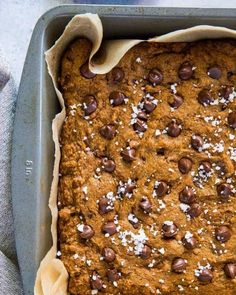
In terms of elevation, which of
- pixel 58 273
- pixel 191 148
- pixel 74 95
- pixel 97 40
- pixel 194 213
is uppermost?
pixel 97 40

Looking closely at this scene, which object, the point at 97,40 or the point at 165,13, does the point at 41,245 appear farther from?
the point at 165,13

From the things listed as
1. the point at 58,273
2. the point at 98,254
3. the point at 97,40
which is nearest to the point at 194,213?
the point at 98,254

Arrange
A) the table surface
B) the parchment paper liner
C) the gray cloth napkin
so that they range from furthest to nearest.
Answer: the table surface → the gray cloth napkin → the parchment paper liner

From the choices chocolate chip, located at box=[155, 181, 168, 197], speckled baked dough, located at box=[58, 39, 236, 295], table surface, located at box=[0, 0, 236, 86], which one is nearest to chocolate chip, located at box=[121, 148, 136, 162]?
speckled baked dough, located at box=[58, 39, 236, 295]

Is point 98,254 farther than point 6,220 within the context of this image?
No

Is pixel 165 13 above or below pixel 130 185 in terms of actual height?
above

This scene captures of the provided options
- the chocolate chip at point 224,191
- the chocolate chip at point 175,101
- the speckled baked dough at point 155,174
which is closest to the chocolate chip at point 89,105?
the speckled baked dough at point 155,174

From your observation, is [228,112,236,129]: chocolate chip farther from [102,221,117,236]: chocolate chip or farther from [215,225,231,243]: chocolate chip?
[102,221,117,236]: chocolate chip
